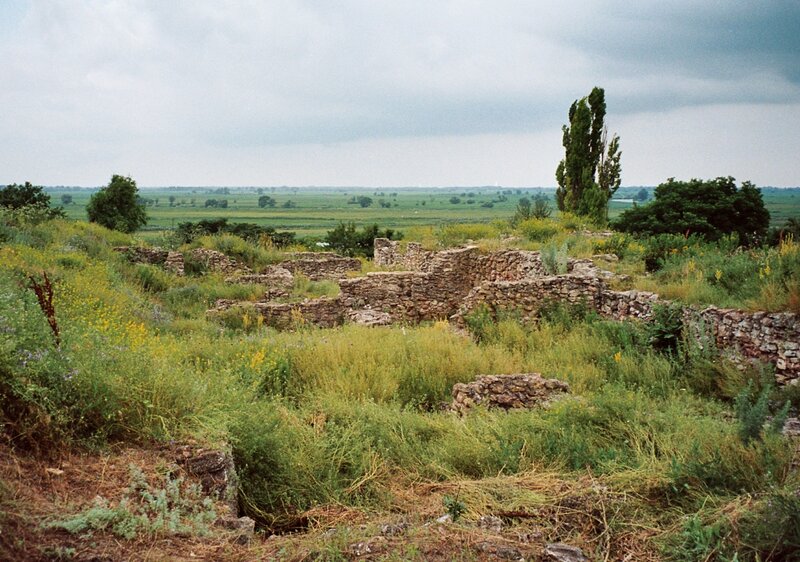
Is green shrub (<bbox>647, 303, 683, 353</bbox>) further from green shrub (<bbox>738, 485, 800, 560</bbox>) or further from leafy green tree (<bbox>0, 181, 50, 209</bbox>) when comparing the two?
leafy green tree (<bbox>0, 181, 50, 209</bbox>)

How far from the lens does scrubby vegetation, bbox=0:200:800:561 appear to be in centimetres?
400

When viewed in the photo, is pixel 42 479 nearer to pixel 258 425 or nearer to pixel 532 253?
pixel 258 425

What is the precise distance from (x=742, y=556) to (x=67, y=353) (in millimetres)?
5128

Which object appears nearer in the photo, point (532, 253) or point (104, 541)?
point (104, 541)

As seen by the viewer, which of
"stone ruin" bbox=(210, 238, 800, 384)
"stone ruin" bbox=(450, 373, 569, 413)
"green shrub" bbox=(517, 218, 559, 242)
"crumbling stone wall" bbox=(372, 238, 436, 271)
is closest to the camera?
"stone ruin" bbox=(450, 373, 569, 413)

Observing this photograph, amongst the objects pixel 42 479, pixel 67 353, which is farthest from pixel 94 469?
pixel 67 353

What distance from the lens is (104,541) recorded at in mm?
3389

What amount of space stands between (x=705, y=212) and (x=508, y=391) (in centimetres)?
2762

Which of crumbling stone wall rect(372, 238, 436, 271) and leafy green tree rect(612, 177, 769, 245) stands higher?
leafy green tree rect(612, 177, 769, 245)

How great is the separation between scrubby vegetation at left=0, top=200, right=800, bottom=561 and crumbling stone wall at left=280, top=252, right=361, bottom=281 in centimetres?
1003

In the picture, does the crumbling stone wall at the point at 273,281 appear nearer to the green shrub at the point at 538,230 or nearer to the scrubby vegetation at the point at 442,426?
the scrubby vegetation at the point at 442,426

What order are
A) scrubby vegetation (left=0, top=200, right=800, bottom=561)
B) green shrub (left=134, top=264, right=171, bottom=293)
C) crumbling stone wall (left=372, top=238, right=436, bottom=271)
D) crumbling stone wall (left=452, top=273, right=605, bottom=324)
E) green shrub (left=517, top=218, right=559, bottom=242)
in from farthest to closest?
crumbling stone wall (left=372, top=238, right=436, bottom=271) → green shrub (left=517, top=218, right=559, bottom=242) → green shrub (left=134, top=264, right=171, bottom=293) → crumbling stone wall (left=452, top=273, right=605, bottom=324) → scrubby vegetation (left=0, top=200, right=800, bottom=561)

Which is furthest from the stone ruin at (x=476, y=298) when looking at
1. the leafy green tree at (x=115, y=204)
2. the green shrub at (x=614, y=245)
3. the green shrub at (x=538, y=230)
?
the leafy green tree at (x=115, y=204)

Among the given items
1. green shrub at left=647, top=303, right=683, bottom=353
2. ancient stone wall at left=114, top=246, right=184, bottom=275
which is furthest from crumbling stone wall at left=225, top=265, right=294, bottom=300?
green shrub at left=647, top=303, right=683, bottom=353
